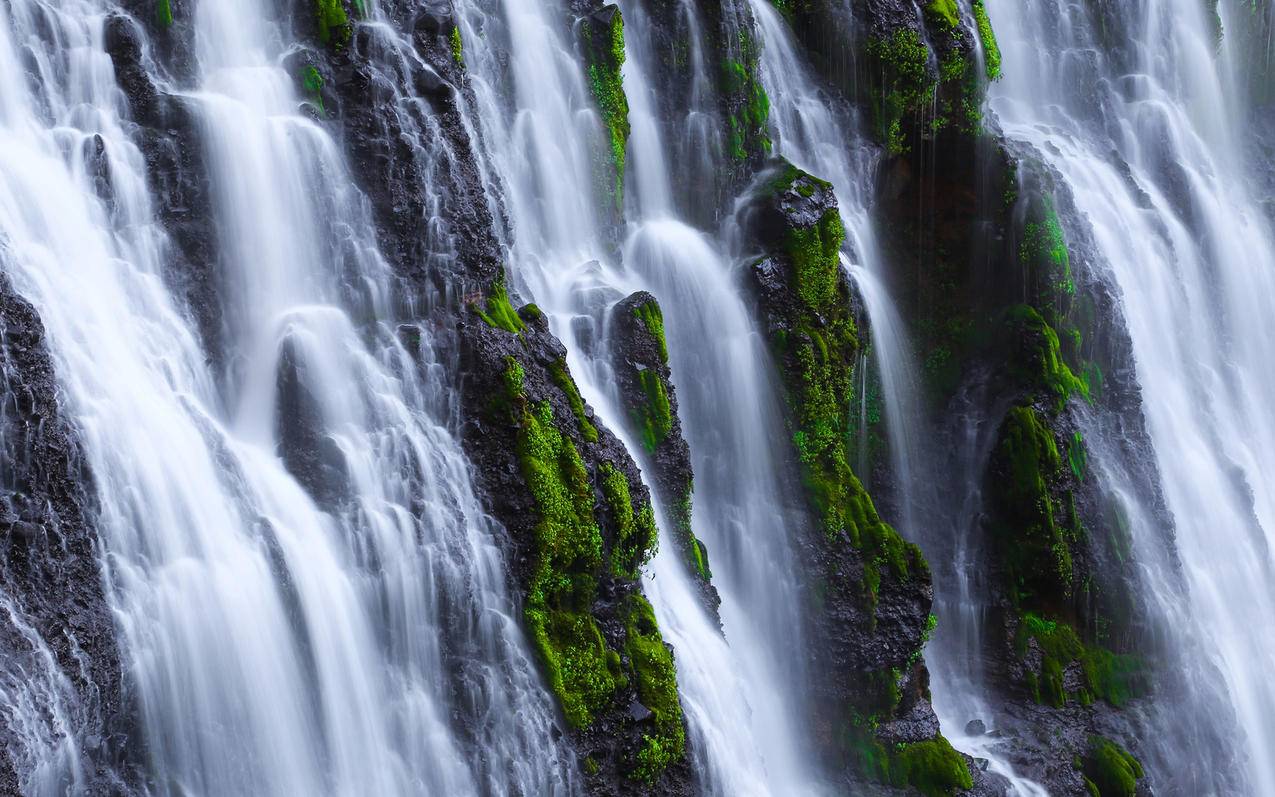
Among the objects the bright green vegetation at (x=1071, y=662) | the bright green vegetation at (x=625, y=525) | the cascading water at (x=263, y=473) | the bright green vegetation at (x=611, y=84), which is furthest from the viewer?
the bright green vegetation at (x=1071, y=662)

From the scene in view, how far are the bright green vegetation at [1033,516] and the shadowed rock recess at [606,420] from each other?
0.06 metres

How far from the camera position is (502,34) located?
17750 mm

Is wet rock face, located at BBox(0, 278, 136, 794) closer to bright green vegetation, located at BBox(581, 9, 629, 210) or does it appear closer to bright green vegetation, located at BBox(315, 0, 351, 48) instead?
bright green vegetation, located at BBox(315, 0, 351, 48)

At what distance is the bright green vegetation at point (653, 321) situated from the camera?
15.3m

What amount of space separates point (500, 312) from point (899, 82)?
10326mm

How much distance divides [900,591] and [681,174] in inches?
254

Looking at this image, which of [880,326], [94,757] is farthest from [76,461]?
[880,326]

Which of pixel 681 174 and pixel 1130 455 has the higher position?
pixel 681 174

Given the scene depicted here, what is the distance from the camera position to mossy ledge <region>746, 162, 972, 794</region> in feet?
51.4

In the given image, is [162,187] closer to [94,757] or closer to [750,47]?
[94,757]

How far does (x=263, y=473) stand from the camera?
1127 centimetres

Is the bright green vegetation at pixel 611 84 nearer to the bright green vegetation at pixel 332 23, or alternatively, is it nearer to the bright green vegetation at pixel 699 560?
the bright green vegetation at pixel 332 23


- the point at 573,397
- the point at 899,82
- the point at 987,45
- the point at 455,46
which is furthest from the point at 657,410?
the point at 987,45

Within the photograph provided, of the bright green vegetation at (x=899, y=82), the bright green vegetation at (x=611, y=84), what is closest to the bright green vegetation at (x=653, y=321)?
the bright green vegetation at (x=611, y=84)
